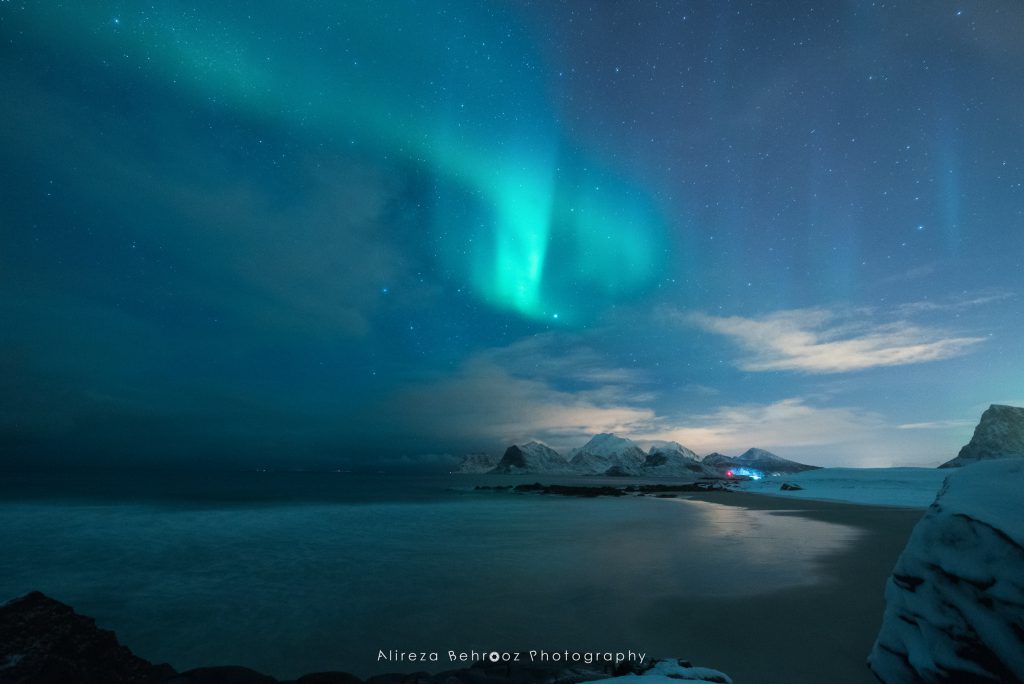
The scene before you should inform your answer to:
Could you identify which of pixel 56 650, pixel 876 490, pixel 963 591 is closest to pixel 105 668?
pixel 56 650

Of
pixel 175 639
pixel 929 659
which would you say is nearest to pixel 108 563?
pixel 175 639

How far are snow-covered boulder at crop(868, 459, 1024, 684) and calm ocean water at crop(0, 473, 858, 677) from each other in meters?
3.16

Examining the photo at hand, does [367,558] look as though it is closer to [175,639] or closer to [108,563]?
[175,639]

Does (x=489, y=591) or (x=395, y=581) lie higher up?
(x=489, y=591)

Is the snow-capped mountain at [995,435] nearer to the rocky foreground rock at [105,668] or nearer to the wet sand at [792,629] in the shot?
the wet sand at [792,629]

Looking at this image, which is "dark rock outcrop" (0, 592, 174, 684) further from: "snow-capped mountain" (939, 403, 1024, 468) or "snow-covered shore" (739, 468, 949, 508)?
"snow-capped mountain" (939, 403, 1024, 468)

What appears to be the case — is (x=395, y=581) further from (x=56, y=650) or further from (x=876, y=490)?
(x=876, y=490)

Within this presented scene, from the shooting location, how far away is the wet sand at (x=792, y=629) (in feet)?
18.9

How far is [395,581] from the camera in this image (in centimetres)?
1250

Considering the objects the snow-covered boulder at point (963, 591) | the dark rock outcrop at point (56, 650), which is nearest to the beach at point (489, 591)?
the snow-covered boulder at point (963, 591)

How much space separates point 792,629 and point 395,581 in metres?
9.65

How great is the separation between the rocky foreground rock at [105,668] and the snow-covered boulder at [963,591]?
185cm

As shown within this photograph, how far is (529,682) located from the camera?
18.0ft

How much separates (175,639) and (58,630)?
4166mm
